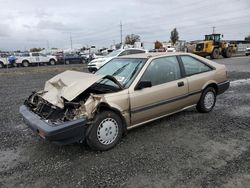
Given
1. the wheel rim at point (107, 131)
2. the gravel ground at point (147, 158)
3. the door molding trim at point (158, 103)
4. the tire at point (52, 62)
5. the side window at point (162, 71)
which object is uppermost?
the side window at point (162, 71)

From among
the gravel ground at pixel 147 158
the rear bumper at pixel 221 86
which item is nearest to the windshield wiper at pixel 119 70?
the gravel ground at pixel 147 158

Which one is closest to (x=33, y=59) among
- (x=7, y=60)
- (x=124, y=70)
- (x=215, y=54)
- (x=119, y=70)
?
(x=7, y=60)

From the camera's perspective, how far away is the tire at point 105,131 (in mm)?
3480

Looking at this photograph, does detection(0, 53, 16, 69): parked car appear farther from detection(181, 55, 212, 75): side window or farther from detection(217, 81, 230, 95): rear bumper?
detection(217, 81, 230, 95): rear bumper

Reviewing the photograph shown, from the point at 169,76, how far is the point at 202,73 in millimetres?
1079

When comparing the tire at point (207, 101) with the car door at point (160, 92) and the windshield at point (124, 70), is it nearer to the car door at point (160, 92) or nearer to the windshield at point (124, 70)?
the car door at point (160, 92)

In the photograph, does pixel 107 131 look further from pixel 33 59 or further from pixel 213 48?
pixel 33 59

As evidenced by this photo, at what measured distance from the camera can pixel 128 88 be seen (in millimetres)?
3869

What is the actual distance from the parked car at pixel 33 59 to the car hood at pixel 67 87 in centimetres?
2411

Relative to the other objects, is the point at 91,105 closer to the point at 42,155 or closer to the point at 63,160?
the point at 63,160

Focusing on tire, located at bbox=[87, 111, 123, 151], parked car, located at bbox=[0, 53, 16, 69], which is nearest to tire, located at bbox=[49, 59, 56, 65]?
parked car, located at bbox=[0, 53, 16, 69]

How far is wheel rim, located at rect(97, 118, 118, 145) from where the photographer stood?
11.7 feet

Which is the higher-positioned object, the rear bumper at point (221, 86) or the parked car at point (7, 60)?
the parked car at point (7, 60)

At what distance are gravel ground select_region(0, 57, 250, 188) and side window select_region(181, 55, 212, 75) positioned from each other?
1.06 meters
